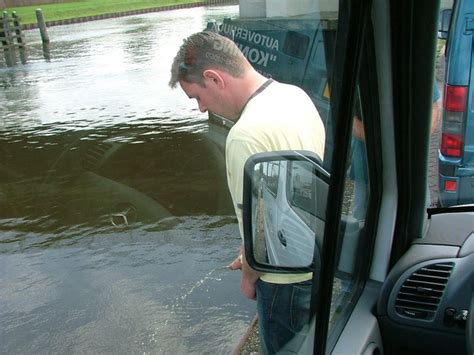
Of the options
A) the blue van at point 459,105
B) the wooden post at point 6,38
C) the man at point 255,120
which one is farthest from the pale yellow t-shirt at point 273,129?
the wooden post at point 6,38

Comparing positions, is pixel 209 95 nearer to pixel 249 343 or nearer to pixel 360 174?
pixel 360 174

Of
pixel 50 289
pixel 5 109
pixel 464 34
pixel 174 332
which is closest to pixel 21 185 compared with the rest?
pixel 50 289

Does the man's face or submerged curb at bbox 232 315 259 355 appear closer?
the man's face

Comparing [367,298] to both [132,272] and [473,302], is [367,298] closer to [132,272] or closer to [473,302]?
[473,302]

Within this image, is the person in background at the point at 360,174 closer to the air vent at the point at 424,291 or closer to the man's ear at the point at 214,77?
the air vent at the point at 424,291

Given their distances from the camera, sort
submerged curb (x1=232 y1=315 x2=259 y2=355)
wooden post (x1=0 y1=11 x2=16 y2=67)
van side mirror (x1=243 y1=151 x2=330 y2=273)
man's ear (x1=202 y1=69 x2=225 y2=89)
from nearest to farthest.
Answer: van side mirror (x1=243 y1=151 x2=330 y2=273)
man's ear (x1=202 y1=69 x2=225 y2=89)
submerged curb (x1=232 y1=315 x2=259 y2=355)
wooden post (x1=0 y1=11 x2=16 y2=67)

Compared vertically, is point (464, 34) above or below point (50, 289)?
above

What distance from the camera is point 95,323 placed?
11.8ft

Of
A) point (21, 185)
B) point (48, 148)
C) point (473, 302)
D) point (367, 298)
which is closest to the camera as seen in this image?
point (473, 302)

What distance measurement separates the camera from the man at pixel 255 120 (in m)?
1.53

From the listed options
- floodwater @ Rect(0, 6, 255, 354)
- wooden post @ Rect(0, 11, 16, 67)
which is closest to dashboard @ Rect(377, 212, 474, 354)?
floodwater @ Rect(0, 6, 255, 354)

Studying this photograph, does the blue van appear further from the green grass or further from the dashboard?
the green grass

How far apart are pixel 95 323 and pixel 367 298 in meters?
2.40

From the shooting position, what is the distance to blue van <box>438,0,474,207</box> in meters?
2.83
